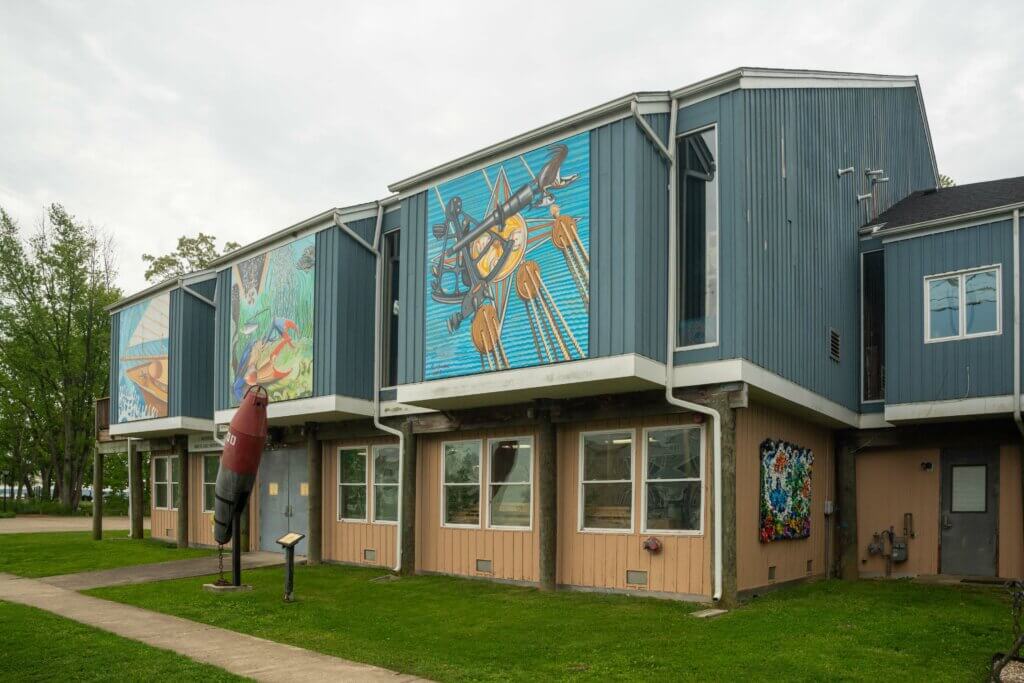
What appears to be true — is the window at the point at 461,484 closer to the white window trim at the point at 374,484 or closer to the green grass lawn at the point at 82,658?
the white window trim at the point at 374,484

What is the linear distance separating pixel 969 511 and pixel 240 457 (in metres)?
11.9

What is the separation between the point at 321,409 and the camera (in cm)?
1695

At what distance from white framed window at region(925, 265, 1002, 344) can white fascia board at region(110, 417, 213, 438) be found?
16041 millimetres

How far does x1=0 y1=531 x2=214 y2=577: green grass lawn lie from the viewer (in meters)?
18.1

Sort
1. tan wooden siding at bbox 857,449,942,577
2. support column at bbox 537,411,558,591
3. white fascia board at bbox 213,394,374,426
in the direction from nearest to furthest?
support column at bbox 537,411,558,591
tan wooden siding at bbox 857,449,942,577
white fascia board at bbox 213,394,374,426

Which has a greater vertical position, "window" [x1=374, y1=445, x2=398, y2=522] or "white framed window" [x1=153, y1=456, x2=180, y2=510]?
"window" [x1=374, y1=445, x2=398, y2=522]

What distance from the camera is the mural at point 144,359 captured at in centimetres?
2247

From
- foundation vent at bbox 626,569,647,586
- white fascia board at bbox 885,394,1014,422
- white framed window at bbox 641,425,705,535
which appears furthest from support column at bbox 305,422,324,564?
white fascia board at bbox 885,394,1014,422

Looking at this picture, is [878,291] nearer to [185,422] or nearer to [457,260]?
[457,260]

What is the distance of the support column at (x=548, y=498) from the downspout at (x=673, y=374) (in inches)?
89.7

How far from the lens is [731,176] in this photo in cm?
1230

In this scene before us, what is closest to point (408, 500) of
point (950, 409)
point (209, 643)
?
point (209, 643)

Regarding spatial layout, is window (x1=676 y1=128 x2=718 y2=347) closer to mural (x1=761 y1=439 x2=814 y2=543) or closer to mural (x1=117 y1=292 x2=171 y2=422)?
mural (x1=761 y1=439 x2=814 y2=543)

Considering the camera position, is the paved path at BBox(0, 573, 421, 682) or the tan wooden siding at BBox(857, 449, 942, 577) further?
the tan wooden siding at BBox(857, 449, 942, 577)
